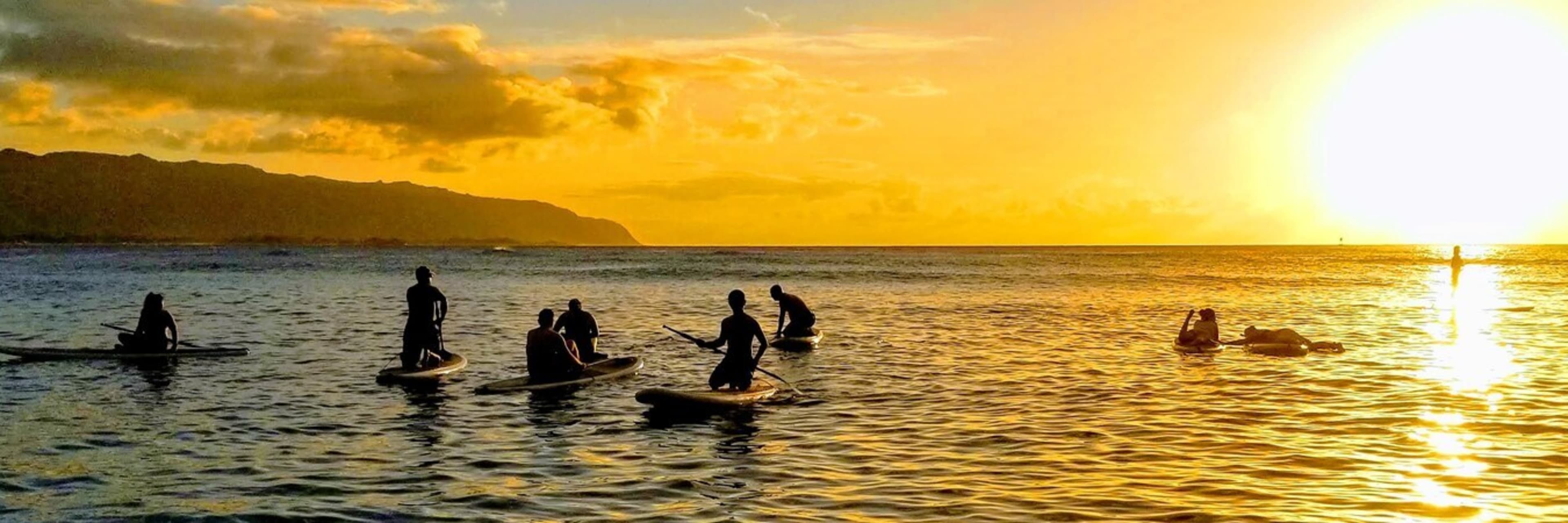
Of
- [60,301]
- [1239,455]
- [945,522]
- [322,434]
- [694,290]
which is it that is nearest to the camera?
[945,522]

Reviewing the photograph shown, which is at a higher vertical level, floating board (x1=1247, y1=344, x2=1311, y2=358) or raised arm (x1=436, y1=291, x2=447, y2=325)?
raised arm (x1=436, y1=291, x2=447, y2=325)

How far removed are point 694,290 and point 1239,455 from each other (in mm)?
56780

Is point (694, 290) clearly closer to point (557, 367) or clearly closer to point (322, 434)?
point (557, 367)

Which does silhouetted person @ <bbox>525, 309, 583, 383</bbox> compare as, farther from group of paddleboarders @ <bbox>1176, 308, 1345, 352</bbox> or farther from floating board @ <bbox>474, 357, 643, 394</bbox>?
group of paddleboarders @ <bbox>1176, 308, 1345, 352</bbox>

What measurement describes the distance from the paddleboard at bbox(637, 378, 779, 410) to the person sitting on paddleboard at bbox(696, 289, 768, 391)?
0.43 meters

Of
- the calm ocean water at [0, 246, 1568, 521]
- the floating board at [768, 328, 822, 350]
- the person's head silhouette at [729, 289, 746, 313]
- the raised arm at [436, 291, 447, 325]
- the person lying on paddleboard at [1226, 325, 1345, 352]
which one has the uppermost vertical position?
the person's head silhouette at [729, 289, 746, 313]

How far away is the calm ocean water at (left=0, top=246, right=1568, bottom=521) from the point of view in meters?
12.9

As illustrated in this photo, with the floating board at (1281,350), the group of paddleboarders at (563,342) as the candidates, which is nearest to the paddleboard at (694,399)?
the group of paddleboarders at (563,342)

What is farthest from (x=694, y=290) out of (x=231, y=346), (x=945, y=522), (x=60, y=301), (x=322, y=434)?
(x=945, y=522)

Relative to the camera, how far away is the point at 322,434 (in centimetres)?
1722

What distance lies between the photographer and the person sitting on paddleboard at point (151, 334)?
26797 mm

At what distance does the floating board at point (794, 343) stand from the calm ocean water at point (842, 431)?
104cm

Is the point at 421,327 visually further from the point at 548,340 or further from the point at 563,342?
the point at 563,342

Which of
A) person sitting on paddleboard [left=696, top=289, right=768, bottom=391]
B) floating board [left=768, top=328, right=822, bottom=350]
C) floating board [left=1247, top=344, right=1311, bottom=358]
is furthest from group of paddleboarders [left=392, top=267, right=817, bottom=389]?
floating board [left=1247, top=344, right=1311, bottom=358]
